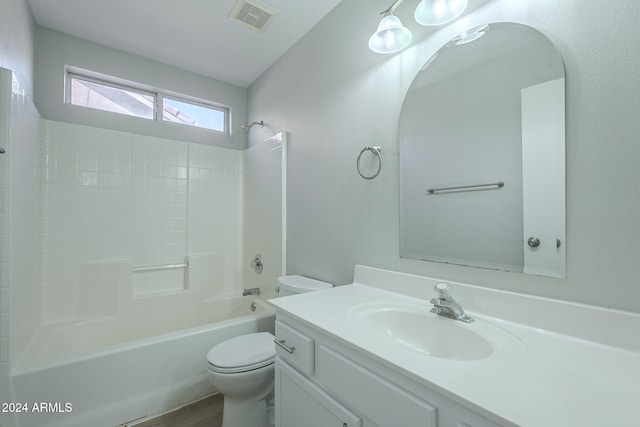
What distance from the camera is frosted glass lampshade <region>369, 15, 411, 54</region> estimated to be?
1.21 metres

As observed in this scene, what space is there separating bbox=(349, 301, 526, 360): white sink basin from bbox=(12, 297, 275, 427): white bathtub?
1143 mm

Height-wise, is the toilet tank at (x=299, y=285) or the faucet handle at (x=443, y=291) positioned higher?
the faucet handle at (x=443, y=291)

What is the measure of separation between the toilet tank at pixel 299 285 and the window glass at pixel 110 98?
2.08 metres

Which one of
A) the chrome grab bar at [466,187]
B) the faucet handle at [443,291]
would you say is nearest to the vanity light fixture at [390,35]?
the chrome grab bar at [466,187]

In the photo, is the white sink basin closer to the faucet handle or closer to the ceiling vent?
the faucet handle

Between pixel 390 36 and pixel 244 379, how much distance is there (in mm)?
1842

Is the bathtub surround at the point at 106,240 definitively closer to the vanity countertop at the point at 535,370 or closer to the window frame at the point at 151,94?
the window frame at the point at 151,94

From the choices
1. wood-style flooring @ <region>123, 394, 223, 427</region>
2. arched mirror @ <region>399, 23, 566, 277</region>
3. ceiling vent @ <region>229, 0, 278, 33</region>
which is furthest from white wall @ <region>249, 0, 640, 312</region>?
wood-style flooring @ <region>123, 394, 223, 427</region>

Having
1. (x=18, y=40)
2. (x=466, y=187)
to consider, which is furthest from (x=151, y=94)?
(x=466, y=187)

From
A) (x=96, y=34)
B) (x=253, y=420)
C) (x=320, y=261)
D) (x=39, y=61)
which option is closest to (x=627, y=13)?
(x=320, y=261)

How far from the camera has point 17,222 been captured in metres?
1.45

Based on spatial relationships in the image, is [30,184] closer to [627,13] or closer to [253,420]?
[253,420]

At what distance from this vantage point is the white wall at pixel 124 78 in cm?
206

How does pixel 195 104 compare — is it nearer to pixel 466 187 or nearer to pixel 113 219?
pixel 113 219
